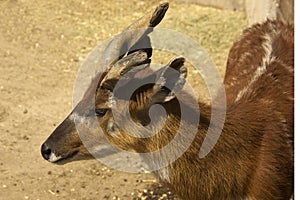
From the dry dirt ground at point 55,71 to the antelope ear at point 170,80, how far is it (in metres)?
2.30

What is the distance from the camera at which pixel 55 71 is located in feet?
30.9

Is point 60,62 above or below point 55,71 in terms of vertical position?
above

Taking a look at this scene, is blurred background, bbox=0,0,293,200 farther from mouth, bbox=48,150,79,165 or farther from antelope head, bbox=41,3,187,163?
antelope head, bbox=41,3,187,163

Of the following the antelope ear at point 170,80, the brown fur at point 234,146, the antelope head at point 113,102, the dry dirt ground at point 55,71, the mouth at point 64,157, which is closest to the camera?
the antelope ear at point 170,80

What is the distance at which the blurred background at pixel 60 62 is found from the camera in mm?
7309

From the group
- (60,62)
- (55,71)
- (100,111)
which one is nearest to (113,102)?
(100,111)

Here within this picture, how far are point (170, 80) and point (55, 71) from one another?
4.60 m

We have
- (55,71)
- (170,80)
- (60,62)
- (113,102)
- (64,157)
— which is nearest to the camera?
(170,80)

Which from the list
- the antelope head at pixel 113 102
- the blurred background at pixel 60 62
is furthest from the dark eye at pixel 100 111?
the blurred background at pixel 60 62

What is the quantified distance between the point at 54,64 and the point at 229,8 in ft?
9.27

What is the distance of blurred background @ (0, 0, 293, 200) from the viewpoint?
7309mm

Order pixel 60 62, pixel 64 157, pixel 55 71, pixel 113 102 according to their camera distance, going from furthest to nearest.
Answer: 1. pixel 60 62
2. pixel 55 71
3. pixel 64 157
4. pixel 113 102

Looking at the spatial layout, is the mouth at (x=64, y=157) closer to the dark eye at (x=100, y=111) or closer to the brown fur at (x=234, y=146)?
the brown fur at (x=234, y=146)

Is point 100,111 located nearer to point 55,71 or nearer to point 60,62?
point 55,71
